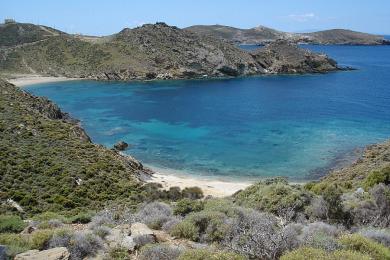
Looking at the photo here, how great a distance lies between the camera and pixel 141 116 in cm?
7606

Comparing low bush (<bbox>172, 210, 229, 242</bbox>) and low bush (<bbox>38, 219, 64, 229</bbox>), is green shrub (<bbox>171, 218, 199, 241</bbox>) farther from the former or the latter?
low bush (<bbox>38, 219, 64, 229</bbox>)

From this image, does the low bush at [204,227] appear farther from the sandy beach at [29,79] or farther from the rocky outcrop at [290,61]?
the rocky outcrop at [290,61]

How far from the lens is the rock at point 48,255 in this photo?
10.5 metres

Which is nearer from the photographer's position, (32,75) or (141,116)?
(141,116)

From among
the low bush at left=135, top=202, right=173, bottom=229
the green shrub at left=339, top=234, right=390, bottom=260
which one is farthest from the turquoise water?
the green shrub at left=339, top=234, right=390, bottom=260

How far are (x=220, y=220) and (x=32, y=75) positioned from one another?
12379 cm

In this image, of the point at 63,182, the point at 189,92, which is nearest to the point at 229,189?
the point at 63,182

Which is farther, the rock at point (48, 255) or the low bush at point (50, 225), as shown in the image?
the low bush at point (50, 225)

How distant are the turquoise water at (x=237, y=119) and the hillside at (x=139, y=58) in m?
8.84

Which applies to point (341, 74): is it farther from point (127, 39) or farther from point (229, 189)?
point (229, 189)

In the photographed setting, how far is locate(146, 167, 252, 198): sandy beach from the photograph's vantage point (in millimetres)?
36312

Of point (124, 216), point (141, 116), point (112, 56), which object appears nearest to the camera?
point (124, 216)

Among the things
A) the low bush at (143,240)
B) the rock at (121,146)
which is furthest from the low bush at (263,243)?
the rock at (121,146)

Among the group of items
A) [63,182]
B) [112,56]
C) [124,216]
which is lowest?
[63,182]
